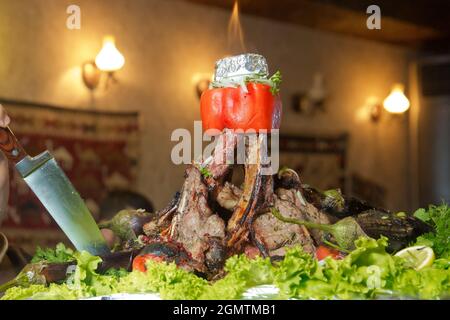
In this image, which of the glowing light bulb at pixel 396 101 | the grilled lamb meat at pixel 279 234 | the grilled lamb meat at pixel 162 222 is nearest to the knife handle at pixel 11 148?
the grilled lamb meat at pixel 162 222

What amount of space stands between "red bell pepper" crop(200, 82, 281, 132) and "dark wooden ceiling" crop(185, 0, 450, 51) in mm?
691

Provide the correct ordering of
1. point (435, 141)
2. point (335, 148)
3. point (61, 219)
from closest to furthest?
1. point (61, 219)
2. point (335, 148)
3. point (435, 141)

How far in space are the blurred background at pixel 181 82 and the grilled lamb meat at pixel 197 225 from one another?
0.21 feet

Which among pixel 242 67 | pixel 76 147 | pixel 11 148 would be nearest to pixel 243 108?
pixel 242 67

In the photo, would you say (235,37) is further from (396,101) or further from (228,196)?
(396,101)

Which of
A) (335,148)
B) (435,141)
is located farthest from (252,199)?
(435,141)

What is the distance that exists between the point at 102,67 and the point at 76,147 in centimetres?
27

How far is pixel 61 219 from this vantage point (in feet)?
5.04

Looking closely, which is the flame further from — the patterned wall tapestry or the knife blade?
the patterned wall tapestry

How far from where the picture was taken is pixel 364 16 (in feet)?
7.80

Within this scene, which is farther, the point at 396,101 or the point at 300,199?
the point at 396,101

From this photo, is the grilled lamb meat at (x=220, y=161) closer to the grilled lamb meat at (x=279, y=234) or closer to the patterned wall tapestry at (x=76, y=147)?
the grilled lamb meat at (x=279, y=234)
